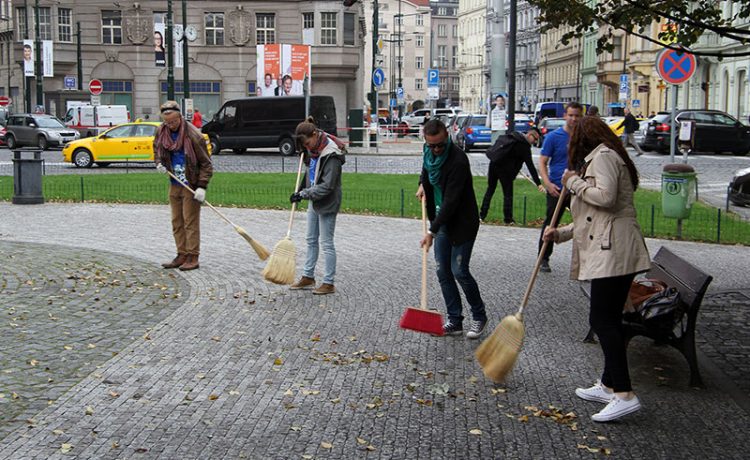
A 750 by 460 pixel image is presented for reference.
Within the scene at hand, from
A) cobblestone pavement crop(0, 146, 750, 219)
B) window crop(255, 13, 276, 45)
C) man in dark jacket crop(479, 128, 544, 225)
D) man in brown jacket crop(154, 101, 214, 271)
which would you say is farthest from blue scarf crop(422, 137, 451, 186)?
window crop(255, 13, 276, 45)

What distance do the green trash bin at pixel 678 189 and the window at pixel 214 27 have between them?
50239mm

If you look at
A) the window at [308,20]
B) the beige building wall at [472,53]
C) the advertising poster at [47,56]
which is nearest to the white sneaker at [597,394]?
the advertising poster at [47,56]

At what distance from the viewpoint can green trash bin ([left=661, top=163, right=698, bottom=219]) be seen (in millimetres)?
14820

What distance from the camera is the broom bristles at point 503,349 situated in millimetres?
6871

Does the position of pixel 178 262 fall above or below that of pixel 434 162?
below

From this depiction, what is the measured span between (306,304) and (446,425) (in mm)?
3990

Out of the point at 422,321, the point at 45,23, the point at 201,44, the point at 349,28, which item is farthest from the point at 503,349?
the point at 45,23

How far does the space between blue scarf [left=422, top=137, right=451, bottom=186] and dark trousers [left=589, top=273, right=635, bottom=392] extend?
7.49 feet

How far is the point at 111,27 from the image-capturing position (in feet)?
203

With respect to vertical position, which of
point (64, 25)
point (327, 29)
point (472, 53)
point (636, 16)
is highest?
point (472, 53)

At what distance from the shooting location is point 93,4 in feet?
202

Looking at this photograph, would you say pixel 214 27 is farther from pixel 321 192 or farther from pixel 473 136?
pixel 321 192

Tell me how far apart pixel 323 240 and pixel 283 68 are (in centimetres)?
3860

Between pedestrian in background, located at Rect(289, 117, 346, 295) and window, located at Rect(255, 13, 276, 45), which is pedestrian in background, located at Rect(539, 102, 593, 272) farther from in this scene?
window, located at Rect(255, 13, 276, 45)
